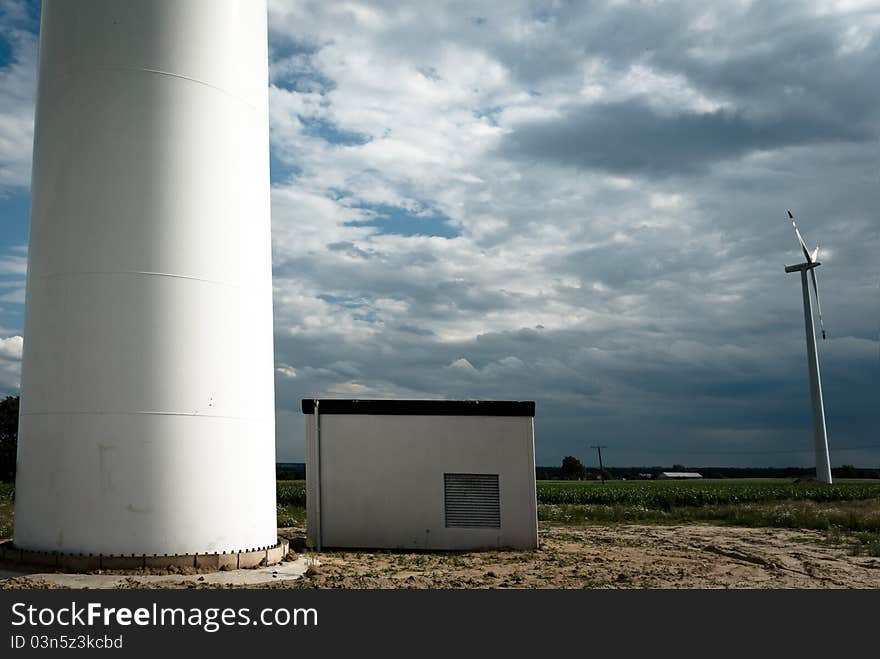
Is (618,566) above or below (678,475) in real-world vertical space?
above

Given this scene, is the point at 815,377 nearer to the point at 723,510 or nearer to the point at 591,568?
the point at 723,510

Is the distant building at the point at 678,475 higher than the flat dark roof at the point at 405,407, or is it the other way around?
the flat dark roof at the point at 405,407

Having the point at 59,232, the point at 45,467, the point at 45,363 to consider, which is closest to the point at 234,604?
the point at 45,467

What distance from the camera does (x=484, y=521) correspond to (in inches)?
720

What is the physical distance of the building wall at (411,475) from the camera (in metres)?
18.2

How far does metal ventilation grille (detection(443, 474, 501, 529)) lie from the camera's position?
18.3 meters

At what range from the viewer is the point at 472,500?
723 inches

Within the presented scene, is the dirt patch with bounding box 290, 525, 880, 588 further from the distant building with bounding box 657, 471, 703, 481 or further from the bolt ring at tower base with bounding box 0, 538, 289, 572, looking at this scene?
the distant building with bounding box 657, 471, 703, 481

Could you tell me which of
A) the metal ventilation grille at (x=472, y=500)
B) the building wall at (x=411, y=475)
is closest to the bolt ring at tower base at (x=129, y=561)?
the building wall at (x=411, y=475)

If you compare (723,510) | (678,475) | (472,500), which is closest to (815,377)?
(723,510)

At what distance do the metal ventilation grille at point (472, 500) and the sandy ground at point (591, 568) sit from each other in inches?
32.6

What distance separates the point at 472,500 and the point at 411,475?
5.26 feet

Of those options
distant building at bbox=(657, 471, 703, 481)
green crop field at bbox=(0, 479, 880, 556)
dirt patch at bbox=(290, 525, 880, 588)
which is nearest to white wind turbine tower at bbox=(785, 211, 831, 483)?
green crop field at bbox=(0, 479, 880, 556)

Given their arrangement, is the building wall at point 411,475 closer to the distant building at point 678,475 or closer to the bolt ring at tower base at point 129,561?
the bolt ring at tower base at point 129,561
